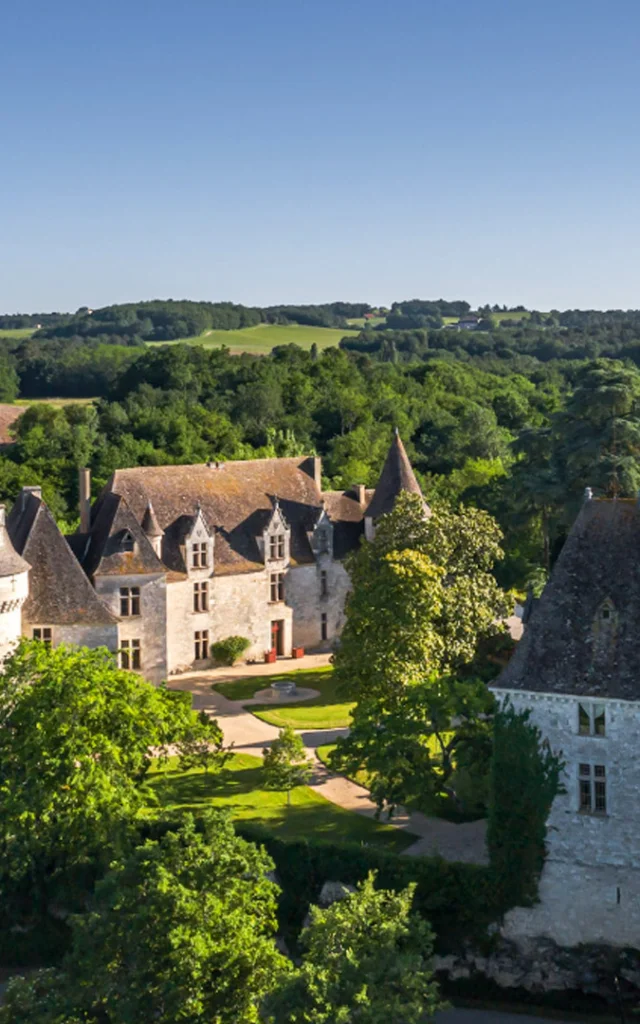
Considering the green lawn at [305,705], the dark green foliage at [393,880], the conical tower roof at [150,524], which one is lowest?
the dark green foliage at [393,880]

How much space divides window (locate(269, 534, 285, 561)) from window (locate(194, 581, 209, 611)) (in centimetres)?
367

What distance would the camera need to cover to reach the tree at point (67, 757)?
35.1 metres

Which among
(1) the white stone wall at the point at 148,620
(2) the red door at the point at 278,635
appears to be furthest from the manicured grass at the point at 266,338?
(1) the white stone wall at the point at 148,620

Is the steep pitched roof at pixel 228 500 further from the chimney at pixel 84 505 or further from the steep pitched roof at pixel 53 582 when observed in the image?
the steep pitched roof at pixel 53 582

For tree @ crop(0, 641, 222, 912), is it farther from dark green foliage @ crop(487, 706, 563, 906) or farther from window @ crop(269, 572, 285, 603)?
window @ crop(269, 572, 285, 603)

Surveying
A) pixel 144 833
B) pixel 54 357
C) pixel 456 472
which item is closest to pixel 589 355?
pixel 54 357

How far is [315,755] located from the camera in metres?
45.0

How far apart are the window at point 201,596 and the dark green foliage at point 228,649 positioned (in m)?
1.75

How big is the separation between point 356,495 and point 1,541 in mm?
22534

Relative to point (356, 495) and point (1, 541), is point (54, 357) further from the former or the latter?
point (1, 541)

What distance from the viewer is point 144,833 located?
119 ft

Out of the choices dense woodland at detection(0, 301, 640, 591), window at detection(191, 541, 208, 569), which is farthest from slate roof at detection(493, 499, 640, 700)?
window at detection(191, 541, 208, 569)

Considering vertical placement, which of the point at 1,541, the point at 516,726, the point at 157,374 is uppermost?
the point at 157,374

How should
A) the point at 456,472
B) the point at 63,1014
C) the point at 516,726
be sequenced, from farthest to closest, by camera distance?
1. the point at 456,472
2. the point at 516,726
3. the point at 63,1014
